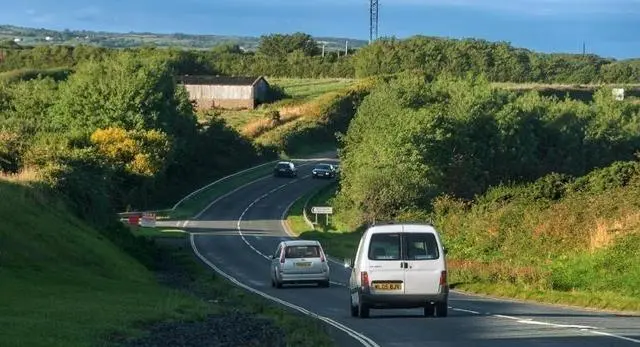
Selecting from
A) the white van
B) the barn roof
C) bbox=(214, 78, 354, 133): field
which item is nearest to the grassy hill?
the white van

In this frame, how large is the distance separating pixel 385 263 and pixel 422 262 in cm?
72

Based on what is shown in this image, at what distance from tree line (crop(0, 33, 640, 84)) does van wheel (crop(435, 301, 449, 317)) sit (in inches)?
5363

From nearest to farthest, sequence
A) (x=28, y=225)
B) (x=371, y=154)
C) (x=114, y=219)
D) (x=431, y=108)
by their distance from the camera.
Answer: (x=28, y=225)
(x=114, y=219)
(x=371, y=154)
(x=431, y=108)

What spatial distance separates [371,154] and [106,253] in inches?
1465

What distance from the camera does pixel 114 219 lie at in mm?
52250

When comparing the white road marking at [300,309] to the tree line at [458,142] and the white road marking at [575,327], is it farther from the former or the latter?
the tree line at [458,142]

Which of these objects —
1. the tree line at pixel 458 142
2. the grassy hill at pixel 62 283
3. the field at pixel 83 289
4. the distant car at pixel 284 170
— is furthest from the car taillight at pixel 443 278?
the distant car at pixel 284 170

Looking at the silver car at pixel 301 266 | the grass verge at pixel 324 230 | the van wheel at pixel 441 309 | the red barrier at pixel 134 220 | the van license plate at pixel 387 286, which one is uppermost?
the van license plate at pixel 387 286

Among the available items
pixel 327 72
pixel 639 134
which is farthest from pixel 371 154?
pixel 327 72

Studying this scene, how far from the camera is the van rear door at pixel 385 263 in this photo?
2294 centimetres

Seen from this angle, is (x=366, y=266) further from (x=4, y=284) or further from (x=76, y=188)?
(x=76, y=188)

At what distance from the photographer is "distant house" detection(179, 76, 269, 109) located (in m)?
140

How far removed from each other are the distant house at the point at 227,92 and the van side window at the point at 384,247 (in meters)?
116

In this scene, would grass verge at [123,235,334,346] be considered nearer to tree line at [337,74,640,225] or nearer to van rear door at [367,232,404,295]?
van rear door at [367,232,404,295]
